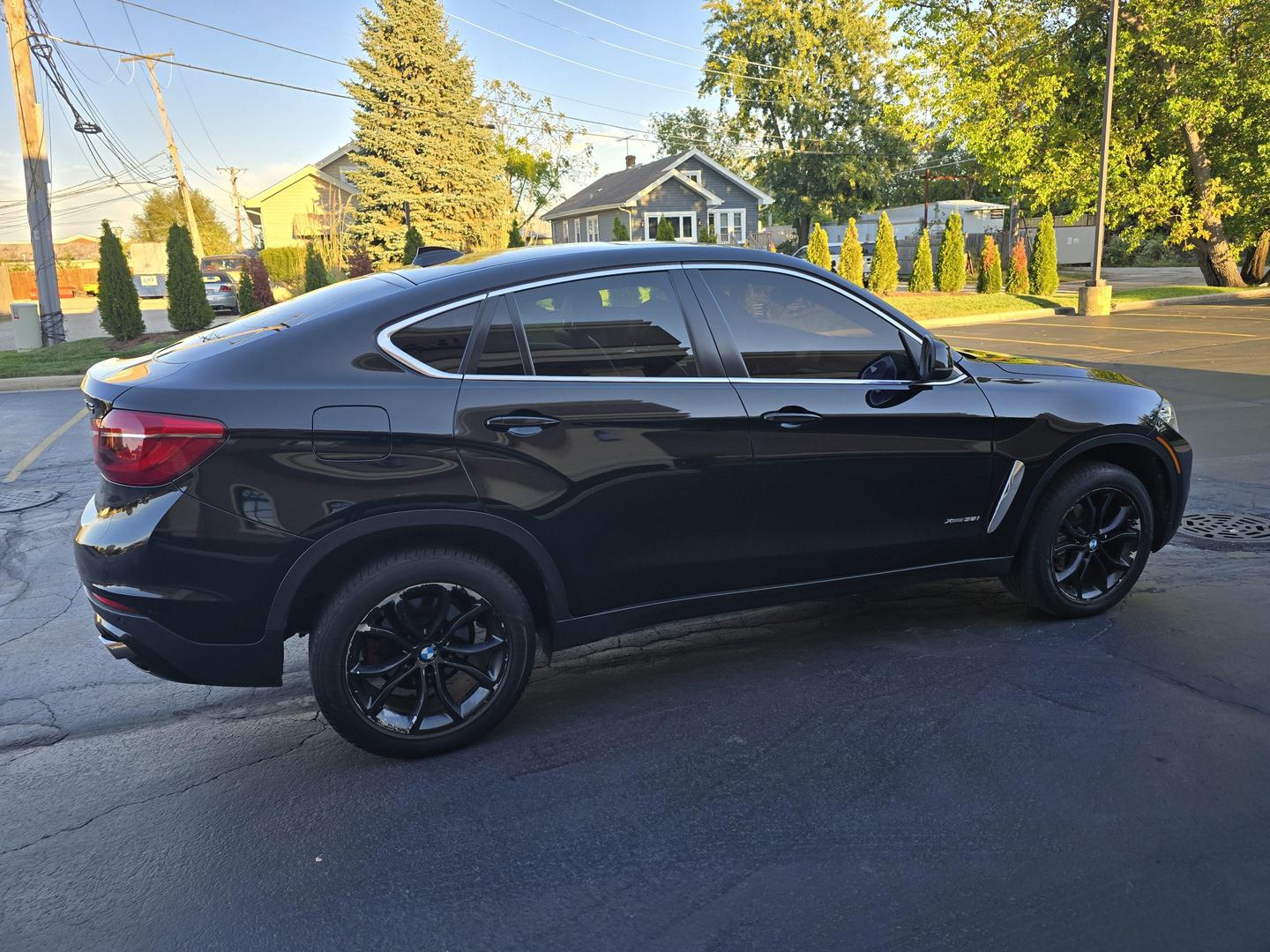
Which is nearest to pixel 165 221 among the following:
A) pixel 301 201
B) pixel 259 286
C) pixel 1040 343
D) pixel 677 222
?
pixel 301 201

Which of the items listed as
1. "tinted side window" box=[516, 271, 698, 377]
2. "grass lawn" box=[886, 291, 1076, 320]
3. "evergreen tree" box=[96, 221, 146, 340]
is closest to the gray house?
"grass lawn" box=[886, 291, 1076, 320]

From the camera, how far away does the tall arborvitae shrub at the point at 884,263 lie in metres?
26.6

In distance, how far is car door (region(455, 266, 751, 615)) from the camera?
3334 mm

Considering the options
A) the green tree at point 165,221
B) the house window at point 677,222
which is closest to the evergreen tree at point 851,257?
the house window at point 677,222

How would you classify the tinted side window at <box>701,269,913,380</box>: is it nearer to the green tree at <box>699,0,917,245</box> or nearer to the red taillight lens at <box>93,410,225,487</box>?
the red taillight lens at <box>93,410,225,487</box>

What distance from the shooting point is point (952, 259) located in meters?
27.2

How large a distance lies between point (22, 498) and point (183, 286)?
12.7 m

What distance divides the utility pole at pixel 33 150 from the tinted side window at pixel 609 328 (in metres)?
19.2

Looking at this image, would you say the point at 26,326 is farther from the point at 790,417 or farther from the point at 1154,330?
the point at 1154,330

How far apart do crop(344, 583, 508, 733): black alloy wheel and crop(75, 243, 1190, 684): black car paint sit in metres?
0.22

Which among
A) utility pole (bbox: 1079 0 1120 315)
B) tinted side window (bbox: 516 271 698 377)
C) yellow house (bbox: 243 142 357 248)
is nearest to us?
tinted side window (bbox: 516 271 698 377)

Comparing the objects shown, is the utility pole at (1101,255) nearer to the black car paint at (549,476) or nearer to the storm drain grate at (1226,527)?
the storm drain grate at (1226,527)

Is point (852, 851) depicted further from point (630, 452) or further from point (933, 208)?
point (933, 208)

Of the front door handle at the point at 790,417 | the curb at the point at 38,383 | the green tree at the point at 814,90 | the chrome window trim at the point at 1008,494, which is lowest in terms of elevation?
the curb at the point at 38,383
